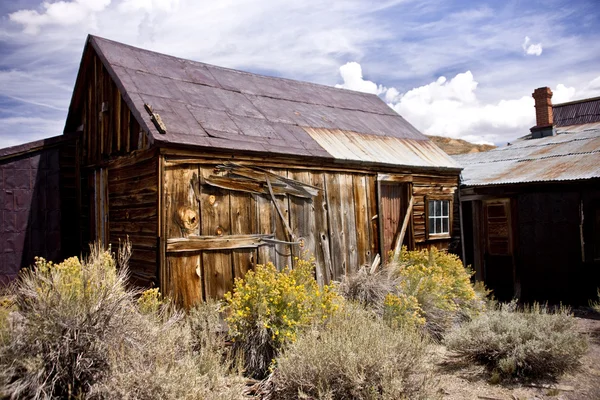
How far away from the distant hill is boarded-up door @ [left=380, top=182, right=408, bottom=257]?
30321 millimetres

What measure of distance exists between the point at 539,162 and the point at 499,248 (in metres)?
2.36

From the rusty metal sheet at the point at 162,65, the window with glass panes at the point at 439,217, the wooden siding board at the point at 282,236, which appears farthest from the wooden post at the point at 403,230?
the rusty metal sheet at the point at 162,65

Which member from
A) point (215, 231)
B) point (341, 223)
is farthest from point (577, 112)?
point (215, 231)

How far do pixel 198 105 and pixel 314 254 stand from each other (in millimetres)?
3420

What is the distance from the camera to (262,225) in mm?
8055

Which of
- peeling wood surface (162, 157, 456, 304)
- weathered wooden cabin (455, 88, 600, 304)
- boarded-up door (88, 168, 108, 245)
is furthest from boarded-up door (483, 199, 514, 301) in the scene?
boarded-up door (88, 168, 108, 245)

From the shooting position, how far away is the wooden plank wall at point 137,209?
733cm

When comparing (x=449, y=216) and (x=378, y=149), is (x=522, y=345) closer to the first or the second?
(x=378, y=149)

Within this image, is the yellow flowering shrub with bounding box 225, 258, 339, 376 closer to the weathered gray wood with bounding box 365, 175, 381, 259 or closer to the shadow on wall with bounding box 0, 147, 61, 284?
the weathered gray wood with bounding box 365, 175, 381, 259

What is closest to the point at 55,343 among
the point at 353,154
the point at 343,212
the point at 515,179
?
the point at 343,212

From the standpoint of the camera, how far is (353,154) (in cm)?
966

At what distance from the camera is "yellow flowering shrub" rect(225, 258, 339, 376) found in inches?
229

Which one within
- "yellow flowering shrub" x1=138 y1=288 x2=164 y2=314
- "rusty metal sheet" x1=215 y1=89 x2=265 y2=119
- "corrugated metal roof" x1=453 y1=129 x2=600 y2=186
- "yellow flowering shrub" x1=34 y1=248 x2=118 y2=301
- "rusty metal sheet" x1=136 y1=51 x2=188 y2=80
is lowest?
"yellow flowering shrub" x1=138 y1=288 x2=164 y2=314

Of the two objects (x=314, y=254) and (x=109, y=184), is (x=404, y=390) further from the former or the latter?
(x=109, y=184)
